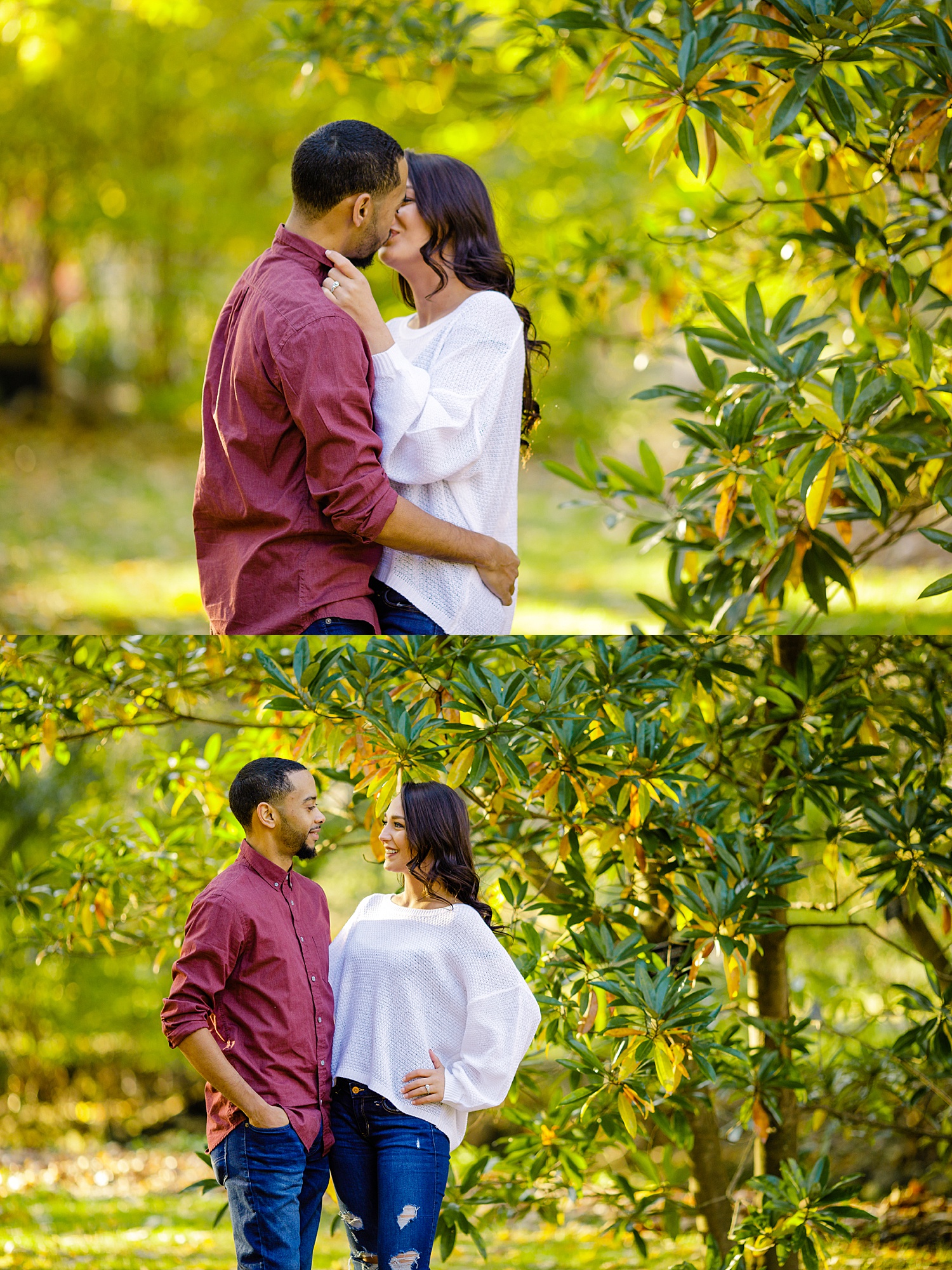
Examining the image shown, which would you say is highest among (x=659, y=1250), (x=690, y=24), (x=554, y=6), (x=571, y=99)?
(x=571, y=99)

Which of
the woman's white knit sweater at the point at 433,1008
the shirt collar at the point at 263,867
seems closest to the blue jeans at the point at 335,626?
the shirt collar at the point at 263,867

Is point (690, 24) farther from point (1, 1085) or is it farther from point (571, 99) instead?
point (571, 99)

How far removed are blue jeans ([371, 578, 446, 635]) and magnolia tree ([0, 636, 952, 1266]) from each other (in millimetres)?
49

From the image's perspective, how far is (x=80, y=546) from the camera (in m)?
8.18

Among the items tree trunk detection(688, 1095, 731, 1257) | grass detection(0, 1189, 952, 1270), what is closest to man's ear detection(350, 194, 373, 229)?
tree trunk detection(688, 1095, 731, 1257)

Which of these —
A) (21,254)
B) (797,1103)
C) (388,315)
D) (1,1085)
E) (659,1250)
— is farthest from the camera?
(21,254)

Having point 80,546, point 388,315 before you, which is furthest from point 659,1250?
point 80,546

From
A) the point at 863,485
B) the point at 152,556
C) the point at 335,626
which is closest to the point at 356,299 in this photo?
the point at 335,626

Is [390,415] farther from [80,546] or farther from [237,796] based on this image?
[80,546]

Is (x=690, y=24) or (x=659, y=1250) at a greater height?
(x=690, y=24)

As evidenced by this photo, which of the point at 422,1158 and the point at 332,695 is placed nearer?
the point at 422,1158

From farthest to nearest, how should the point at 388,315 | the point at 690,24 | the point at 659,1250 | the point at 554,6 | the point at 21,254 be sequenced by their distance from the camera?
1. the point at 21,254
2. the point at 388,315
3. the point at 554,6
4. the point at 659,1250
5. the point at 690,24

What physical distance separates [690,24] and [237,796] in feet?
5.78

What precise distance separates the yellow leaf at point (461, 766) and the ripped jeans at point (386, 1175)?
22.4 inches
